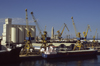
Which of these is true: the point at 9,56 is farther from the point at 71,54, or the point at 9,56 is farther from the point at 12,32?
the point at 12,32

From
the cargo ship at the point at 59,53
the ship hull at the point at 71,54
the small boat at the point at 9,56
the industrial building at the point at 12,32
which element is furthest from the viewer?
the industrial building at the point at 12,32

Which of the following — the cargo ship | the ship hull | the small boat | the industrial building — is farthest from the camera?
the industrial building

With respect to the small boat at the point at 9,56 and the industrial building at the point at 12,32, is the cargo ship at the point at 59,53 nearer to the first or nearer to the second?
the small boat at the point at 9,56

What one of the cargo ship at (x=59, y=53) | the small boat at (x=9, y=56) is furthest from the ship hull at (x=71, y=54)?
the small boat at (x=9, y=56)

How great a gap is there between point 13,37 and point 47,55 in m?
44.0

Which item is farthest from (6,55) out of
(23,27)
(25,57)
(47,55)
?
(23,27)

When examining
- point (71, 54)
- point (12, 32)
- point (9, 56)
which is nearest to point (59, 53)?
point (71, 54)

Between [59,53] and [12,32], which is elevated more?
[12,32]

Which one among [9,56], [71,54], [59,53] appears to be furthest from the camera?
[71,54]

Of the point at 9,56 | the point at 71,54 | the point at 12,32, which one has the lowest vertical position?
the point at 71,54

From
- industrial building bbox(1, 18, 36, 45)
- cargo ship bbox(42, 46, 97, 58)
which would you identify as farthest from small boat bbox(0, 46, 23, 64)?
industrial building bbox(1, 18, 36, 45)

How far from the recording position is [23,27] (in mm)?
98812

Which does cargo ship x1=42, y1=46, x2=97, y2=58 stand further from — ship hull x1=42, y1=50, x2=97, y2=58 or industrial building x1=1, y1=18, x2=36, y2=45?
industrial building x1=1, y1=18, x2=36, y2=45

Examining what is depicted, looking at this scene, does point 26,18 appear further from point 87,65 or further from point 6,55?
point 87,65
